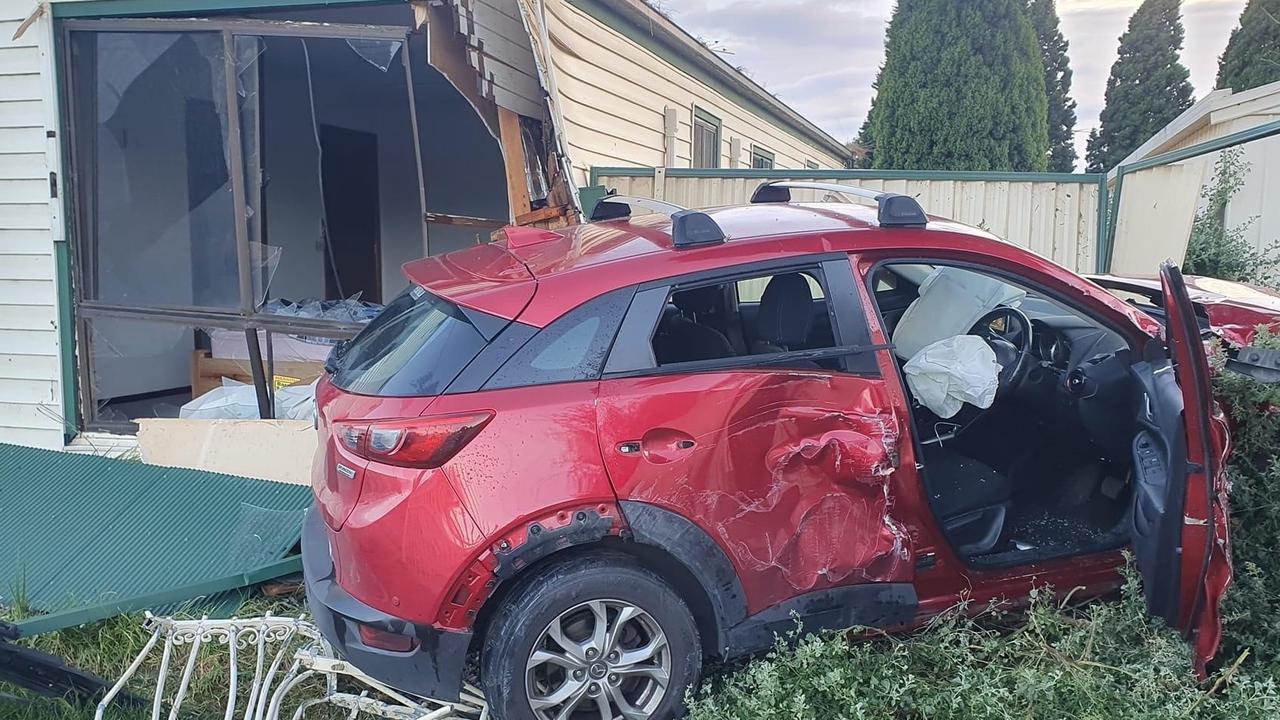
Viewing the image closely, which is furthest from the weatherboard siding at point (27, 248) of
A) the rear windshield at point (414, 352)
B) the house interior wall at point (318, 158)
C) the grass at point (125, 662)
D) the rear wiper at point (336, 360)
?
the rear windshield at point (414, 352)

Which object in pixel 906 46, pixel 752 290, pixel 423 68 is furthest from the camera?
pixel 906 46

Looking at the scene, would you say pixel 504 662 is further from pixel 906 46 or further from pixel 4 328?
pixel 906 46

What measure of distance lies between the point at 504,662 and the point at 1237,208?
24.0ft

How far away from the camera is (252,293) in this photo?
5.70m

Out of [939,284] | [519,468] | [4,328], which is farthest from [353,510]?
[4,328]

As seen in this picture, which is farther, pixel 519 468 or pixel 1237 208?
pixel 1237 208

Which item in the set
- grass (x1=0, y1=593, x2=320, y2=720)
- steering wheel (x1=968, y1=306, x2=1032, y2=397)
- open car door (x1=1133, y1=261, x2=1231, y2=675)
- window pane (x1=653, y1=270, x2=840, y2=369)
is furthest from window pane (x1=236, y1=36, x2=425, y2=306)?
open car door (x1=1133, y1=261, x2=1231, y2=675)

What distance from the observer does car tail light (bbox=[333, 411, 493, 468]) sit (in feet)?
7.89

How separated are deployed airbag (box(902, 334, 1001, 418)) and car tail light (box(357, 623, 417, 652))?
2001 mm

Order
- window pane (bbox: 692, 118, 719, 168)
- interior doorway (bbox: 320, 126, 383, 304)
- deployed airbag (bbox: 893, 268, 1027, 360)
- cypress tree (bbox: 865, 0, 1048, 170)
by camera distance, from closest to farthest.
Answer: deployed airbag (bbox: 893, 268, 1027, 360) < interior doorway (bbox: 320, 126, 383, 304) < window pane (bbox: 692, 118, 719, 168) < cypress tree (bbox: 865, 0, 1048, 170)

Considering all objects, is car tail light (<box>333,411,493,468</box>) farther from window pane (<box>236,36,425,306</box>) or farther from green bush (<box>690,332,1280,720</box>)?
window pane (<box>236,36,425,306</box>)

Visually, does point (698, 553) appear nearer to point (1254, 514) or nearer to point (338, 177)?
A: point (1254, 514)

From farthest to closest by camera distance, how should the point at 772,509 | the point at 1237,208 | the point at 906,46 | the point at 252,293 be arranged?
the point at 906,46 → the point at 1237,208 → the point at 252,293 → the point at 772,509

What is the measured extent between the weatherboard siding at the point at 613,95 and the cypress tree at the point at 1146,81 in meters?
19.5
